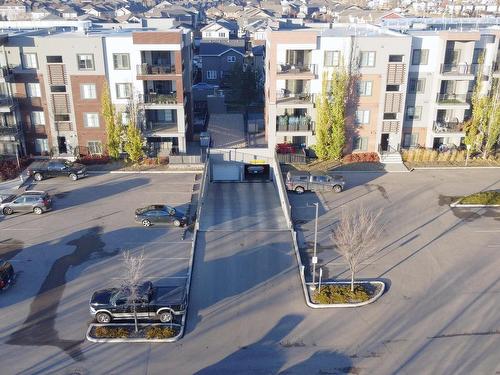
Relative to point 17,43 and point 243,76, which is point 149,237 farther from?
point 243,76

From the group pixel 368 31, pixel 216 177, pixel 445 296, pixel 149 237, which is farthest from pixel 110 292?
pixel 368 31

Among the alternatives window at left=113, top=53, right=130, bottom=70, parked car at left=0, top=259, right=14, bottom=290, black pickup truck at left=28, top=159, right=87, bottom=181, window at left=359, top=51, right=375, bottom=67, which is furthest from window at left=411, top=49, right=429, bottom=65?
parked car at left=0, top=259, right=14, bottom=290

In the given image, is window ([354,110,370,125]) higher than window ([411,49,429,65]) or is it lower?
lower

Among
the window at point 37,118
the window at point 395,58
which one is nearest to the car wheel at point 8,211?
the window at point 37,118

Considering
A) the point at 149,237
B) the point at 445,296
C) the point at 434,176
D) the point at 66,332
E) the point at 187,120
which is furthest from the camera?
the point at 187,120

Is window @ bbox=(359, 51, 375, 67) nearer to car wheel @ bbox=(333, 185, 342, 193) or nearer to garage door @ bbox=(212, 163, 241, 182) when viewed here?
car wheel @ bbox=(333, 185, 342, 193)
